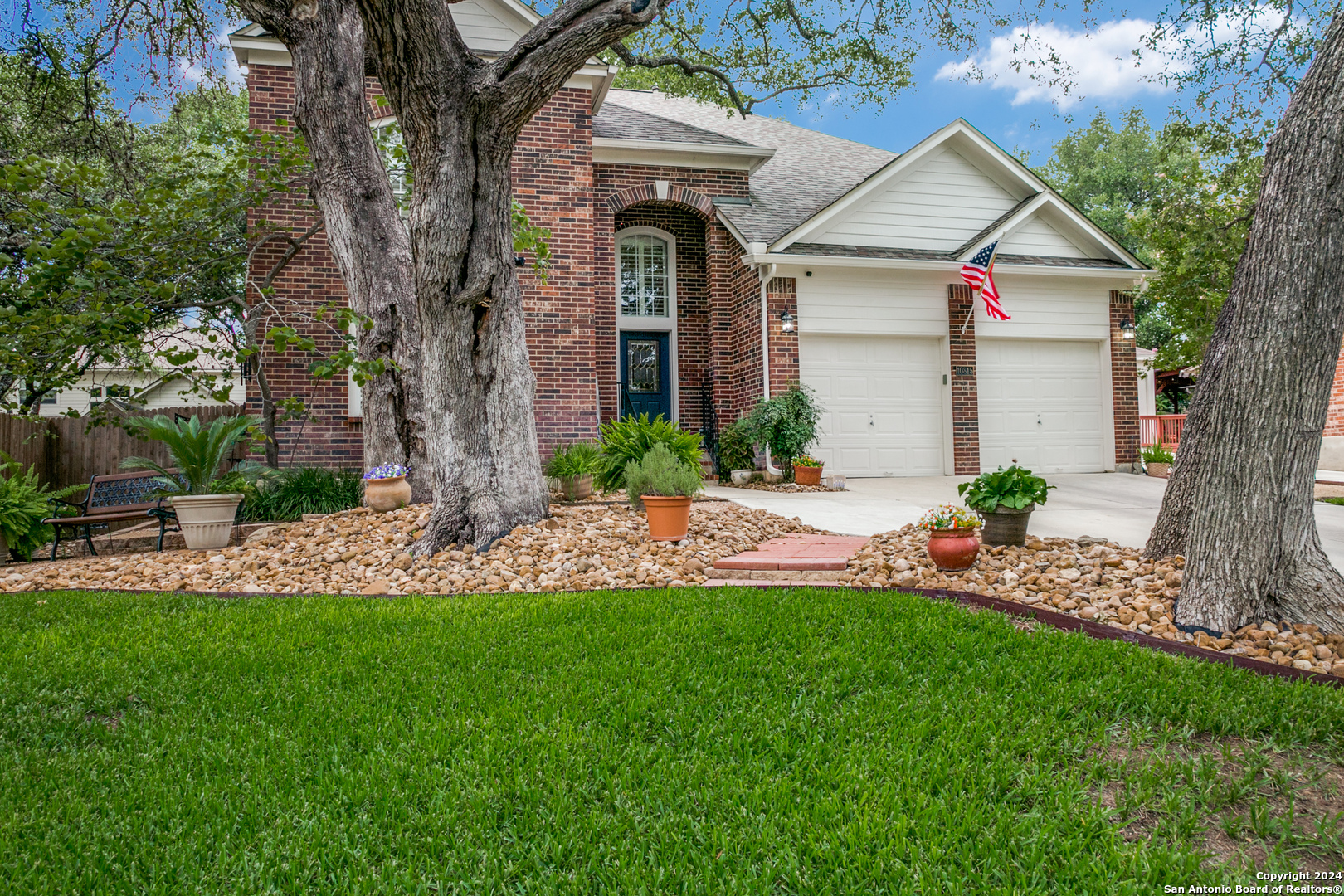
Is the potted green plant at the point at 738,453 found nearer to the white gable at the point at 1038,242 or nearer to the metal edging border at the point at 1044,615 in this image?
the white gable at the point at 1038,242

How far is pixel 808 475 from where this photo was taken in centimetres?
1082

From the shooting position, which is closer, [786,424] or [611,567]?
[611,567]

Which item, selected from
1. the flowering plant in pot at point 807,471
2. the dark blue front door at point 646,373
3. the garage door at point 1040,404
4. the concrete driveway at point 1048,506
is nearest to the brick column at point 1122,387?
the garage door at point 1040,404

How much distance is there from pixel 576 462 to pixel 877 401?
546cm

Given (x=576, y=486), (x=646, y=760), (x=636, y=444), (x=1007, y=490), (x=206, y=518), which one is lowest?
(x=646, y=760)

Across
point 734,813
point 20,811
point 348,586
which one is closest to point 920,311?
point 348,586

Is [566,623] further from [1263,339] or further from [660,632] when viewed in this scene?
[1263,339]

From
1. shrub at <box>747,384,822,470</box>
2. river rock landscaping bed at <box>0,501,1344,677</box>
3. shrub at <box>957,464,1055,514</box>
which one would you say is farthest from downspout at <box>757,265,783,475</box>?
shrub at <box>957,464,1055,514</box>

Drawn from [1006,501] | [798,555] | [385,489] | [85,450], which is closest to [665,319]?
[385,489]

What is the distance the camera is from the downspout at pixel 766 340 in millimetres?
11317

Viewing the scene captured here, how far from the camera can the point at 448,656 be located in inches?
136

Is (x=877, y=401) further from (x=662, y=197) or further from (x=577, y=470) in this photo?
(x=577, y=470)

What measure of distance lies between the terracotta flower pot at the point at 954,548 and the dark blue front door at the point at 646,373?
8.81 m

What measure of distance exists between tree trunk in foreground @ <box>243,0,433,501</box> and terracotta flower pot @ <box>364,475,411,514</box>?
278 mm
